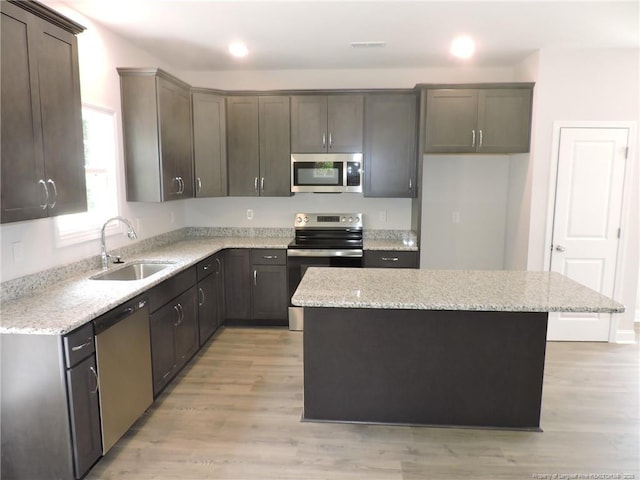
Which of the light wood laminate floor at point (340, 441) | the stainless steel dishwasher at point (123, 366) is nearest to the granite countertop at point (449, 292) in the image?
the light wood laminate floor at point (340, 441)

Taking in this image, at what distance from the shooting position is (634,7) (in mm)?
2963

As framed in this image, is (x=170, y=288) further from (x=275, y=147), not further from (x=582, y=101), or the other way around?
(x=582, y=101)

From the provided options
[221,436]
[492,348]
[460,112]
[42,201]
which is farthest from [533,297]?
[42,201]

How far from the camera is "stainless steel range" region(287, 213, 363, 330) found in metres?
4.39

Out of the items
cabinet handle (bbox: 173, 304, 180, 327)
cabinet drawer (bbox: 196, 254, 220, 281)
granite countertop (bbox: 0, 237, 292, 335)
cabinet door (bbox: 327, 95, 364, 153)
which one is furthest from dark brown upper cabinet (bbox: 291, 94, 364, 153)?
cabinet handle (bbox: 173, 304, 180, 327)

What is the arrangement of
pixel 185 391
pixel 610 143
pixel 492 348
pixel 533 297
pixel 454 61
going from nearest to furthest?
pixel 533 297 → pixel 492 348 → pixel 185 391 → pixel 610 143 → pixel 454 61

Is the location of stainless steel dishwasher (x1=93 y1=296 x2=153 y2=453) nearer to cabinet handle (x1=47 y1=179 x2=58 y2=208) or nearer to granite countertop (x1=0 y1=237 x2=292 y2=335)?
granite countertop (x1=0 y1=237 x2=292 y2=335)

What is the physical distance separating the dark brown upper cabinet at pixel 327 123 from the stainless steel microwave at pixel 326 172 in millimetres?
72

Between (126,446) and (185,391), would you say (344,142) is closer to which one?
(185,391)

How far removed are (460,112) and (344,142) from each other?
116 centimetres

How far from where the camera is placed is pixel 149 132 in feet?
11.9

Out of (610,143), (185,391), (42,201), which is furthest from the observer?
(610,143)

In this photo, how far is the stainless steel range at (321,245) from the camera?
4.39 meters

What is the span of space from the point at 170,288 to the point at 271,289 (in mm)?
1467
